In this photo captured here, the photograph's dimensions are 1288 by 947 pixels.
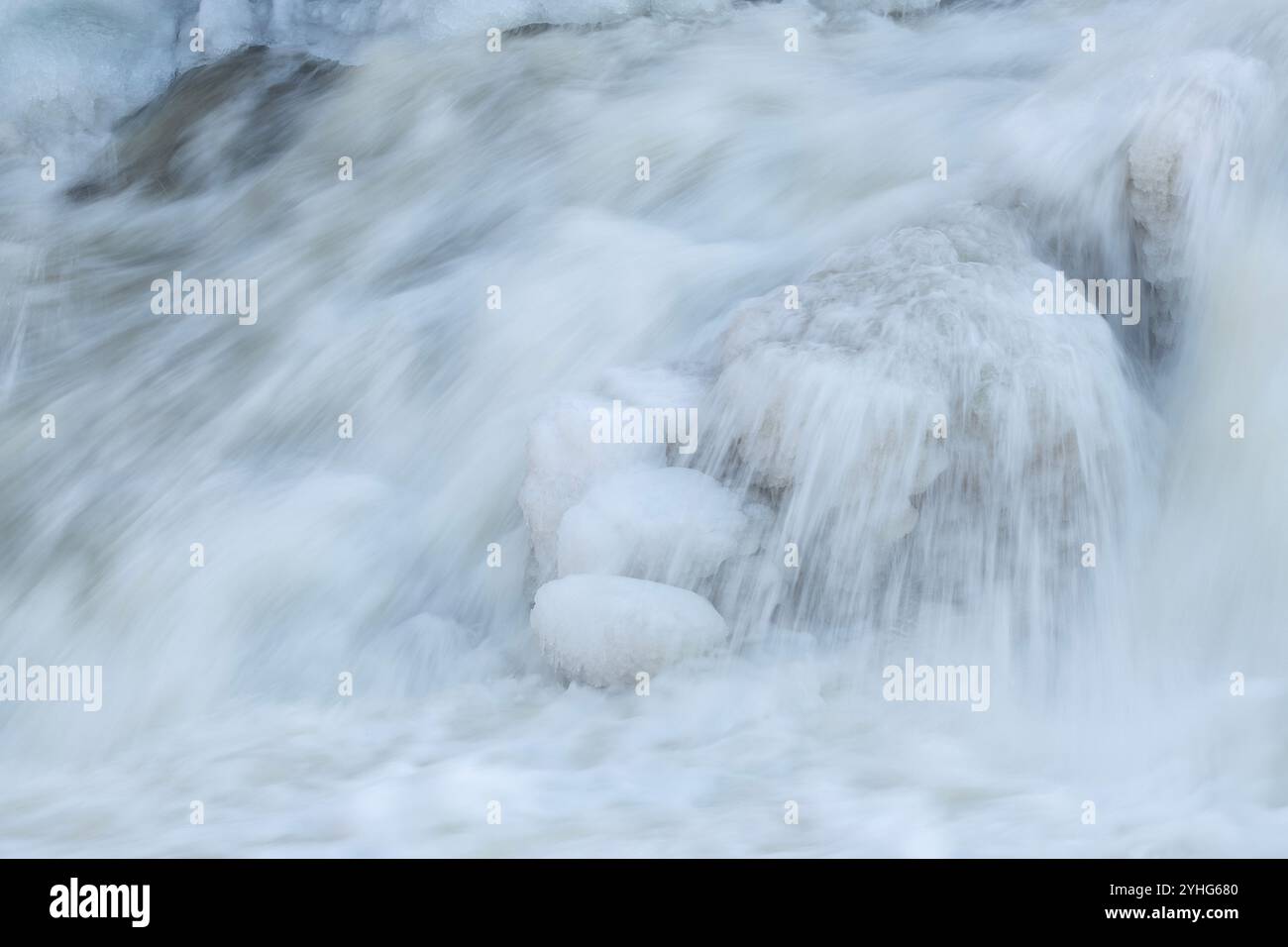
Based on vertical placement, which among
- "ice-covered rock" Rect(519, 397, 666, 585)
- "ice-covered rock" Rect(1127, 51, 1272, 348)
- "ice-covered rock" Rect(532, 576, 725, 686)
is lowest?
"ice-covered rock" Rect(532, 576, 725, 686)

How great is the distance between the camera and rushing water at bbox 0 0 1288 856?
3783 millimetres

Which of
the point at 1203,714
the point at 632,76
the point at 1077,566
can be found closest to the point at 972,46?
the point at 632,76

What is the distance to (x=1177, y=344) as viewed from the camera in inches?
189

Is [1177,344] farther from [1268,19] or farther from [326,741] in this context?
[326,741]

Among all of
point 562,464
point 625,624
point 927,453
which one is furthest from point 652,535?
point 927,453

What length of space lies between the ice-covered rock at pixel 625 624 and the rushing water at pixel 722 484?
0.02 metres

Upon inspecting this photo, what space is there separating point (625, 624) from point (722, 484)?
1.96ft

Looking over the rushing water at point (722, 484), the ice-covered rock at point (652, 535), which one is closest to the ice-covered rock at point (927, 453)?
the rushing water at point (722, 484)

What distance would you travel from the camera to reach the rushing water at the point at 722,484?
149 inches

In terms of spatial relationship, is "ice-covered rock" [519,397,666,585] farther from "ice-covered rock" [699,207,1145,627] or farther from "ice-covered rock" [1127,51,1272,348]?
"ice-covered rock" [1127,51,1272,348]

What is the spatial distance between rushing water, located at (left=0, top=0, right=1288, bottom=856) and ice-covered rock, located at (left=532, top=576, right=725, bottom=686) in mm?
23

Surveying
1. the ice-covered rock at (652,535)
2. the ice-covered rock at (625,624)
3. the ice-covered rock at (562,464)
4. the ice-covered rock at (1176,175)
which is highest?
the ice-covered rock at (1176,175)

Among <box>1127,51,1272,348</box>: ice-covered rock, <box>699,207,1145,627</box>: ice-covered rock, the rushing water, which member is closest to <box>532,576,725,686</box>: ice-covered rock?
the rushing water

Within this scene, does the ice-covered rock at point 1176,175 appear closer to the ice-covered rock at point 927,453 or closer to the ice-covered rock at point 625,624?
the ice-covered rock at point 927,453
